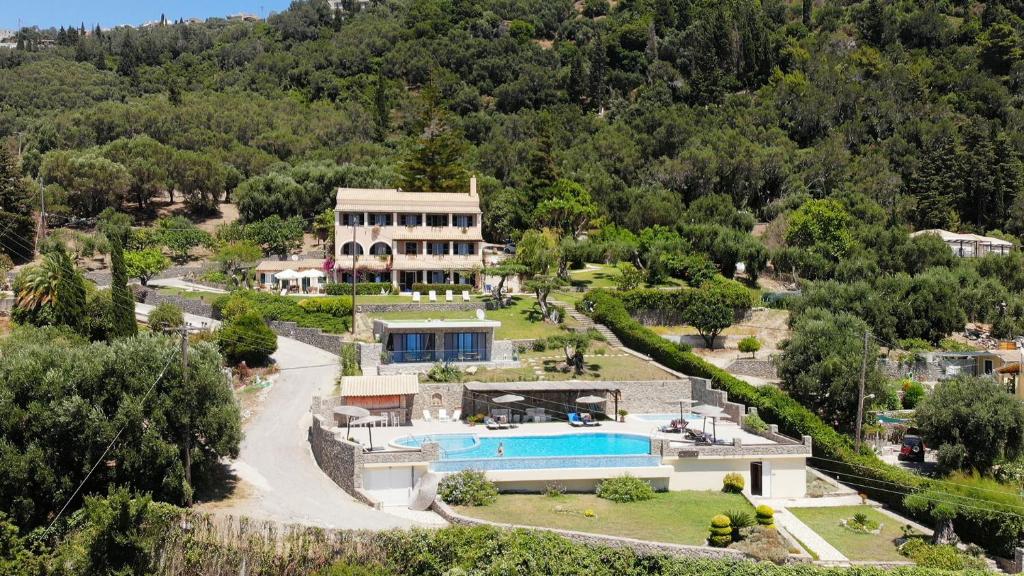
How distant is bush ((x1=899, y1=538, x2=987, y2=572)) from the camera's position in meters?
24.4

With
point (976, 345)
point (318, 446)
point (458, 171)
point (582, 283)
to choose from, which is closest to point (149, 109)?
point (458, 171)

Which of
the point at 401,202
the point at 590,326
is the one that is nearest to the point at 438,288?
the point at 401,202

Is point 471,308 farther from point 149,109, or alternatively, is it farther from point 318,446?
point 149,109

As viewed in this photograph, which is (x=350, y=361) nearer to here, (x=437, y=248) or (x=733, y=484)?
(x=733, y=484)

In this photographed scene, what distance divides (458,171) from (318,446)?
3844cm

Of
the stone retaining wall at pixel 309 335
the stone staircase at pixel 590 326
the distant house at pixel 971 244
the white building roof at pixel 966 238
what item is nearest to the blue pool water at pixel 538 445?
the stone staircase at pixel 590 326

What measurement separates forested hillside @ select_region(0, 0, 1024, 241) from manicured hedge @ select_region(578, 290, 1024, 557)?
22.4 meters

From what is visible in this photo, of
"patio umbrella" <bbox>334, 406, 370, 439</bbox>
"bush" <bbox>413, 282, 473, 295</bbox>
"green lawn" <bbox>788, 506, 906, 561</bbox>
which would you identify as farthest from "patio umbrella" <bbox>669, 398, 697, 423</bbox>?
"bush" <bbox>413, 282, 473, 295</bbox>

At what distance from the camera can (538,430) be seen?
32.9 metres

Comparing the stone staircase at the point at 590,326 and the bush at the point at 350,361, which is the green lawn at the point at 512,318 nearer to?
the stone staircase at the point at 590,326

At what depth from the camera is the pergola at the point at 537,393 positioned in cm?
3475

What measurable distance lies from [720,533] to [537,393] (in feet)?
40.1

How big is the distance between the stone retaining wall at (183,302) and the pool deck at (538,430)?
1661 centimetres

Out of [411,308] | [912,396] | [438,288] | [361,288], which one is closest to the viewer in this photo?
[912,396]
